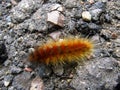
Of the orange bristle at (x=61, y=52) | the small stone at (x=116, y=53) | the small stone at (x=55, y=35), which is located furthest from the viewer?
the small stone at (x=55, y=35)

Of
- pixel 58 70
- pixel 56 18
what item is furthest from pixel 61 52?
pixel 56 18

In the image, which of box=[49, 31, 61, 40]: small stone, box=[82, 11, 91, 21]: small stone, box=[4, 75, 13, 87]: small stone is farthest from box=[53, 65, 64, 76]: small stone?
box=[82, 11, 91, 21]: small stone

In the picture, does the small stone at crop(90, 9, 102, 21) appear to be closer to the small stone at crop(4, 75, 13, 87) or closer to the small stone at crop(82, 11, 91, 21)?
the small stone at crop(82, 11, 91, 21)

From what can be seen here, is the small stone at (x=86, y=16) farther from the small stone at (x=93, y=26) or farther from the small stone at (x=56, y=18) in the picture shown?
the small stone at (x=56, y=18)

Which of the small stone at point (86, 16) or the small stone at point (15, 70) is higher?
the small stone at point (86, 16)

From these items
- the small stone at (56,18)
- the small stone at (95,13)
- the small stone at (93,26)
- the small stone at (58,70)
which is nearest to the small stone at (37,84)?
the small stone at (58,70)

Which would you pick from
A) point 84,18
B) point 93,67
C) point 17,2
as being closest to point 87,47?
point 93,67

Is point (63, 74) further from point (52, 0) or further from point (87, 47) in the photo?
point (52, 0)

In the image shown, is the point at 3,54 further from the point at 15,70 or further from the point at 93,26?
the point at 93,26

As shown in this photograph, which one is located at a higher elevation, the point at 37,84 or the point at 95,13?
the point at 95,13
